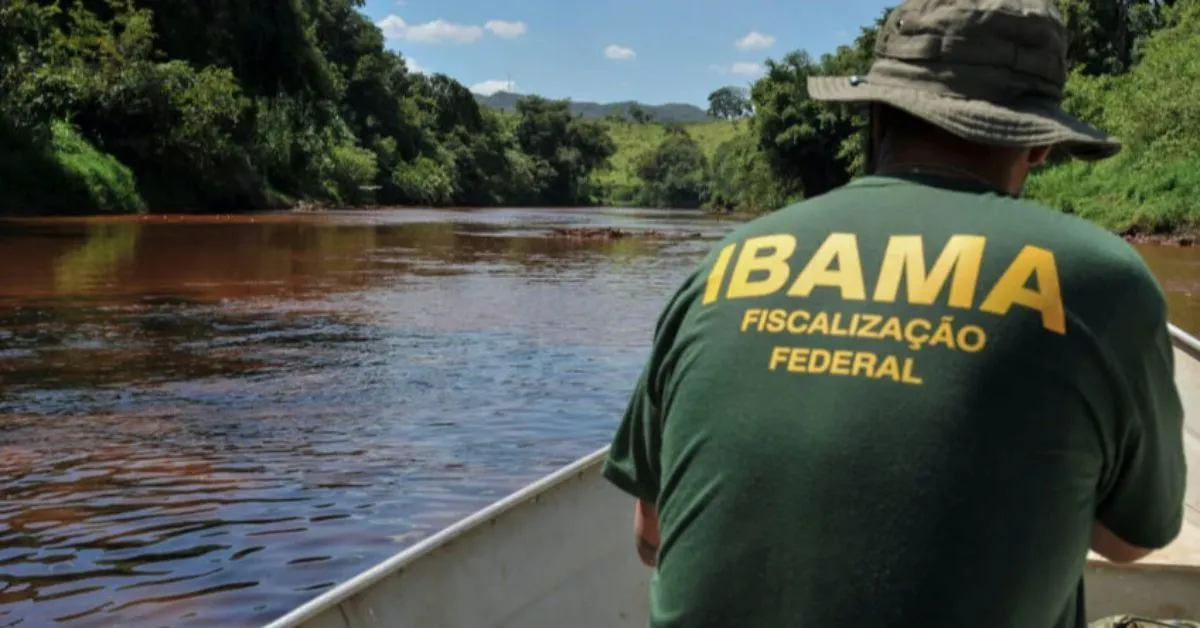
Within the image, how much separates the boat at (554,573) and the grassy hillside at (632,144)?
10345 centimetres

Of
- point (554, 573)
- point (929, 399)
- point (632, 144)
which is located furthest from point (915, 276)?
point (632, 144)

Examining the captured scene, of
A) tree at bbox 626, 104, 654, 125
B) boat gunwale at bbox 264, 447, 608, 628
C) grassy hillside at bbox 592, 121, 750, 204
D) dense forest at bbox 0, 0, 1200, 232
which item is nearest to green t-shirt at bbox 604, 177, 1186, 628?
boat gunwale at bbox 264, 447, 608, 628

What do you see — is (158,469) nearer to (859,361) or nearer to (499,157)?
(859,361)

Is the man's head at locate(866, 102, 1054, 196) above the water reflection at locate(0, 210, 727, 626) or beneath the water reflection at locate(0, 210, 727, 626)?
above

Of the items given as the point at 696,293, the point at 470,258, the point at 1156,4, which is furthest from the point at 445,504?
the point at 1156,4

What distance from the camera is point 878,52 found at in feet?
5.45

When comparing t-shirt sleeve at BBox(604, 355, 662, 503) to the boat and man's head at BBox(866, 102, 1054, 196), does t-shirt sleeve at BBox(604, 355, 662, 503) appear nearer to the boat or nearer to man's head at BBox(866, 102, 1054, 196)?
man's head at BBox(866, 102, 1054, 196)

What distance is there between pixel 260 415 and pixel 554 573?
4.75 meters

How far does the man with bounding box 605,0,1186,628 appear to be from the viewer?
134 cm

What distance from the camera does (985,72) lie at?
5.00 ft

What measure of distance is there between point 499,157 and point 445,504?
80.2 metres

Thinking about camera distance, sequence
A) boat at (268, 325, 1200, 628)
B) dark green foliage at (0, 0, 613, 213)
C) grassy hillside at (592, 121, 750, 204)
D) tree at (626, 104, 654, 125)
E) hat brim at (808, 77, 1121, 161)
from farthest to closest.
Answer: tree at (626, 104, 654, 125) → grassy hillside at (592, 121, 750, 204) → dark green foliage at (0, 0, 613, 213) → boat at (268, 325, 1200, 628) → hat brim at (808, 77, 1121, 161)

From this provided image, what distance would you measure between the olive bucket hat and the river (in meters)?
3.38

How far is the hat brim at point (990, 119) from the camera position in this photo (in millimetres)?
1486
